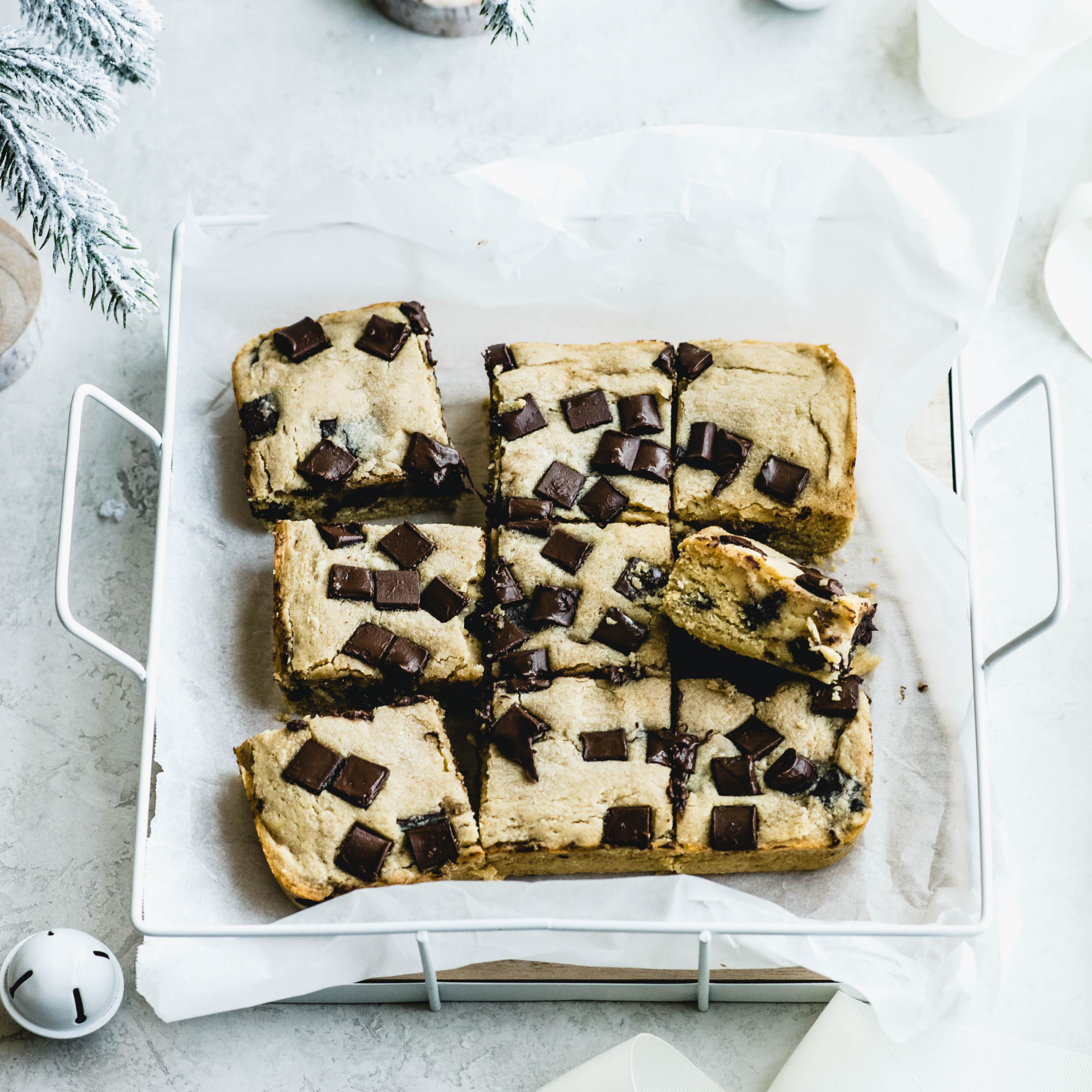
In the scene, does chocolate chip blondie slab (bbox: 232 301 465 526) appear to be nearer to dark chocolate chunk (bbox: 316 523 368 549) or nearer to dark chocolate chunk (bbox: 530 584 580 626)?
dark chocolate chunk (bbox: 316 523 368 549)

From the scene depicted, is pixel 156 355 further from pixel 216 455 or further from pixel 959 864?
pixel 959 864

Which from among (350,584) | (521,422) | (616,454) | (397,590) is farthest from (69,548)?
(616,454)

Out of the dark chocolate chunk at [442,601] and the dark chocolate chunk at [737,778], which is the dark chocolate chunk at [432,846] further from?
the dark chocolate chunk at [737,778]

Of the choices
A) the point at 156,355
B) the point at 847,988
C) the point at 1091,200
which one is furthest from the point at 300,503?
the point at 1091,200

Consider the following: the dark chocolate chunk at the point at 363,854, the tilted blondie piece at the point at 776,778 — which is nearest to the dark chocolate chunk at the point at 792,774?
the tilted blondie piece at the point at 776,778

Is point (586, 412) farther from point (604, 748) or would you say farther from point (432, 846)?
point (432, 846)
